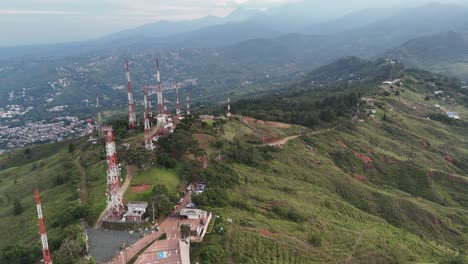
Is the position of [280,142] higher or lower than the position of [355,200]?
higher

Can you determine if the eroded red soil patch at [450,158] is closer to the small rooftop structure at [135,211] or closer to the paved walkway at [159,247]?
the paved walkway at [159,247]

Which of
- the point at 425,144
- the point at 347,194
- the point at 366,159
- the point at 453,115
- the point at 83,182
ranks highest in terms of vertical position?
the point at 83,182

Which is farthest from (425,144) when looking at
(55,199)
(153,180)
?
(55,199)

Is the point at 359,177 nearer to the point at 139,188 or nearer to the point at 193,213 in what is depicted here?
the point at 193,213

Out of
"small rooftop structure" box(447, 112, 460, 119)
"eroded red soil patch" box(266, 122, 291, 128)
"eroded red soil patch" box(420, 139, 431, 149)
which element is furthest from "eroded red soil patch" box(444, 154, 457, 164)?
"eroded red soil patch" box(266, 122, 291, 128)

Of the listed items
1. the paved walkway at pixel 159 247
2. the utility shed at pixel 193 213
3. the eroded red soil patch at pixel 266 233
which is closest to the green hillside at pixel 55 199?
the paved walkway at pixel 159 247

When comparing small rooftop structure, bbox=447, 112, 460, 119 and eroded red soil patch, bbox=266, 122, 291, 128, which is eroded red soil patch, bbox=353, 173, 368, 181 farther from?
small rooftop structure, bbox=447, 112, 460, 119
